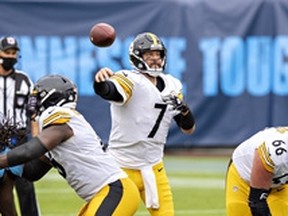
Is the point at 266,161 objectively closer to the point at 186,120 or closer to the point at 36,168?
the point at 186,120

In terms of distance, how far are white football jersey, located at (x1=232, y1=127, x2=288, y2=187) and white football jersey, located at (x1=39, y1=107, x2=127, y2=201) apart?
2.93 ft

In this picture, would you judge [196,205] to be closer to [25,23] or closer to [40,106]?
[40,106]

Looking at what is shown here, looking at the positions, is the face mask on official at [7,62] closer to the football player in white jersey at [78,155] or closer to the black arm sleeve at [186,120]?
the black arm sleeve at [186,120]

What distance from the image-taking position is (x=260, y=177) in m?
6.10

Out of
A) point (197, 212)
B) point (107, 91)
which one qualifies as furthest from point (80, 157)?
point (197, 212)

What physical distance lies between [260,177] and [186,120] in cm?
114

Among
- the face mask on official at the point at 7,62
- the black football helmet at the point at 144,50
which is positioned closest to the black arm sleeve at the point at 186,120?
the black football helmet at the point at 144,50

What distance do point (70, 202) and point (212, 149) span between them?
541 cm

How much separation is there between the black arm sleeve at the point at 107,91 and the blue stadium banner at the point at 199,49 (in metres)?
8.31

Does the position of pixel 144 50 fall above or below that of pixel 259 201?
above

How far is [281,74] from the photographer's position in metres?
15.2

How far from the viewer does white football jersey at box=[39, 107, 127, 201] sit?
5.75m

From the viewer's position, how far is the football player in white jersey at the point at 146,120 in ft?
22.4

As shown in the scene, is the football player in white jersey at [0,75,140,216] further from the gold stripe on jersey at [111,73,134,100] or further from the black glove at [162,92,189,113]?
the black glove at [162,92,189,113]
